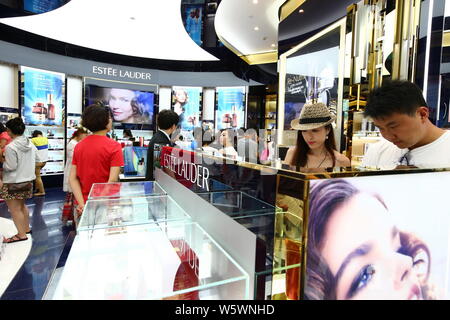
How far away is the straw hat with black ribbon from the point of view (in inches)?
72.8

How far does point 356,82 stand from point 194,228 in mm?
1923

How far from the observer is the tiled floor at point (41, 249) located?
2.40 metres

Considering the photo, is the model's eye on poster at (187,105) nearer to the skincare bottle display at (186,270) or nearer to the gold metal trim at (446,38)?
the gold metal trim at (446,38)

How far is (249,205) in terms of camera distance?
978mm

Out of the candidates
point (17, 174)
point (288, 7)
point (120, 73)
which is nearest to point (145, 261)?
point (17, 174)

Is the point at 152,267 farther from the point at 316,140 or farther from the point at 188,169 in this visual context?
the point at 316,140

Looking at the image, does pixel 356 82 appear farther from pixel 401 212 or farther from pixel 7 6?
pixel 7 6

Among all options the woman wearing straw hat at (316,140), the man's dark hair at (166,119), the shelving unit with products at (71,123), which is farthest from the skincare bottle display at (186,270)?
the shelving unit with products at (71,123)

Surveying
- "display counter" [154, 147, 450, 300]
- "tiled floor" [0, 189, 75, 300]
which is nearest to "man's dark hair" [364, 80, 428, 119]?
Result: "display counter" [154, 147, 450, 300]

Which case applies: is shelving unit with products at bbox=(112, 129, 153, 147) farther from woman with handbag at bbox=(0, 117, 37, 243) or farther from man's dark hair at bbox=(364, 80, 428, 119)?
man's dark hair at bbox=(364, 80, 428, 119)

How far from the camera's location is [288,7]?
453 centimetres

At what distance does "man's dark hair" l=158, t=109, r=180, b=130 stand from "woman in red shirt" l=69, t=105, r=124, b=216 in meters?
0.67

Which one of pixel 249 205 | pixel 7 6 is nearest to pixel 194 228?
pixel 249 205
